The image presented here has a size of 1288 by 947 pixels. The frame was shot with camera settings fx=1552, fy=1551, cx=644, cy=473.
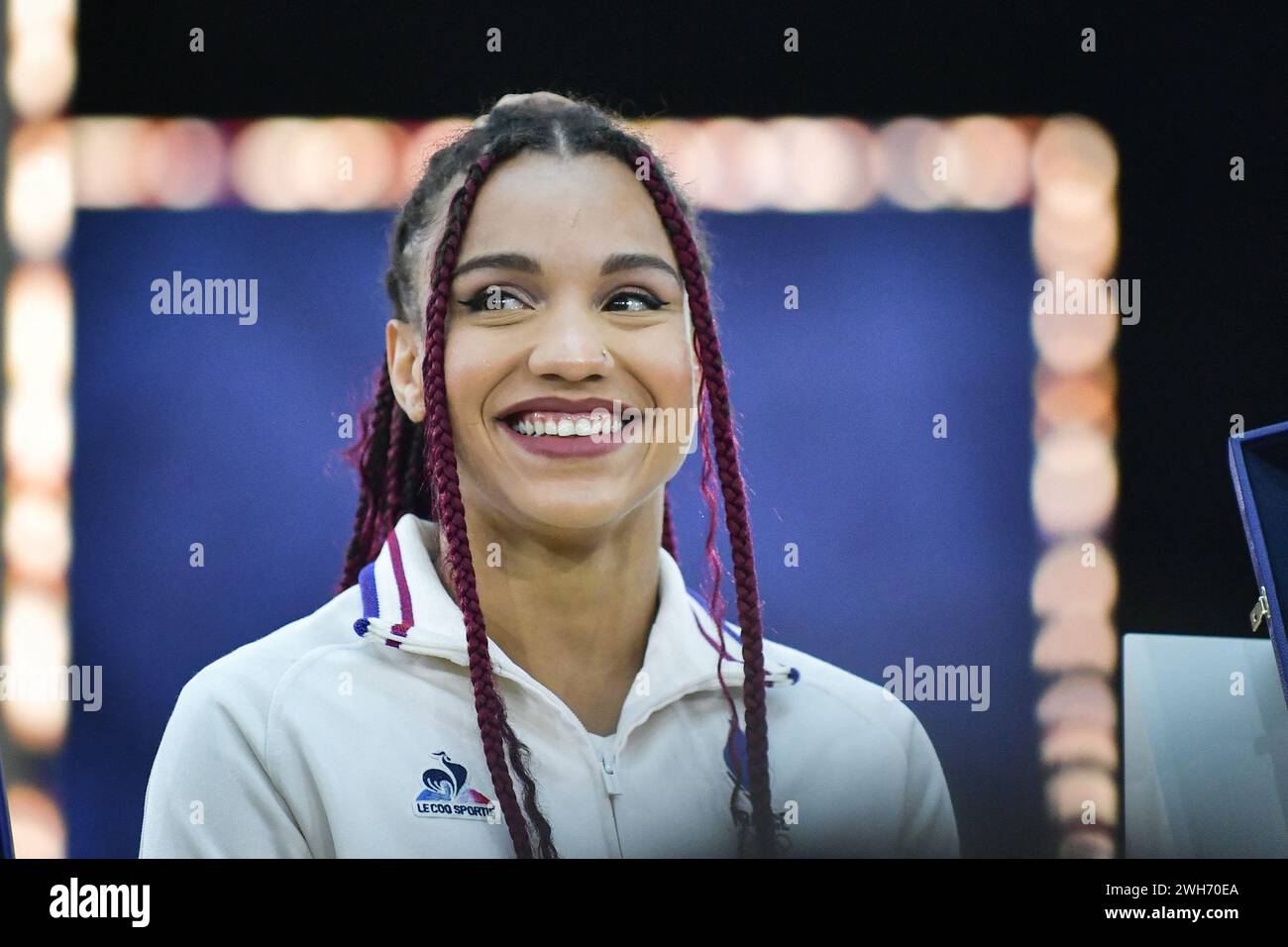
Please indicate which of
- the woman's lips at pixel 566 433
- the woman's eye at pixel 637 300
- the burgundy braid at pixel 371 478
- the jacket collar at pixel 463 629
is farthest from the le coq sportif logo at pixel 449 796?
the woman's eye at pixel 637 300

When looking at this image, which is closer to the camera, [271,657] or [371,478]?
[271,657]

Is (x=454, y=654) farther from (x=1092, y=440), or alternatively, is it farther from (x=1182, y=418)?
(x=1182, y=418)

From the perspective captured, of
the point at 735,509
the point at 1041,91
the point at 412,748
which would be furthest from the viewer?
the point at 1041,91

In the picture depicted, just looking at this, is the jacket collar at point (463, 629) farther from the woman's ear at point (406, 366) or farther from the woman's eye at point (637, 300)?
the woman's eye at point (637, 300)

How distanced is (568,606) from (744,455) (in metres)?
0.35

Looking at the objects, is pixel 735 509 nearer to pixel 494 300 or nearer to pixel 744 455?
pixel 744 455

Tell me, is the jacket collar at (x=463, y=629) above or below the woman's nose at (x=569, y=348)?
below

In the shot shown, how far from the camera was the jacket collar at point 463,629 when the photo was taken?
2.18 meters

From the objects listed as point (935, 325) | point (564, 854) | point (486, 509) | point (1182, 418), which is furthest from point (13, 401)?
point (1182, 418)

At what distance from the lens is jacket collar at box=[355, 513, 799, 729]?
218cm

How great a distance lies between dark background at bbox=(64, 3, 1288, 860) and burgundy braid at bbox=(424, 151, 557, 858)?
0.77ft

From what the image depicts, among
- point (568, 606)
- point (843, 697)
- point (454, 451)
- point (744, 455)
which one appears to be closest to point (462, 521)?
point (454, 451)

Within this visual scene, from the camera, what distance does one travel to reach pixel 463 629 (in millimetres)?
2188

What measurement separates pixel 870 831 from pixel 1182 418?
79 centimetres
